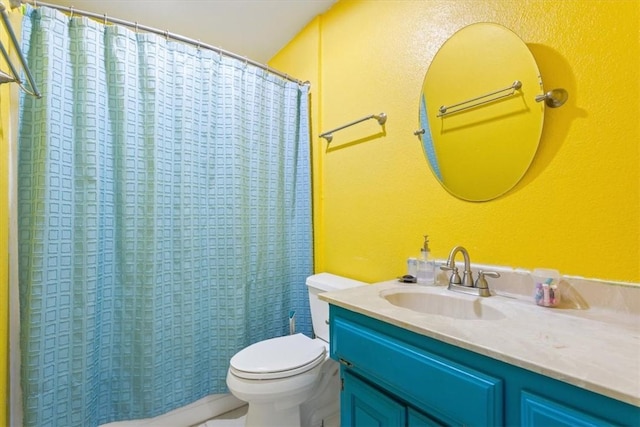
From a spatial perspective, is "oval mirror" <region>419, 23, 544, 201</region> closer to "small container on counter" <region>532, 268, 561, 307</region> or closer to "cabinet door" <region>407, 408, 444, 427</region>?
"small container on counter" <region>532, 268, 561, 307</region>

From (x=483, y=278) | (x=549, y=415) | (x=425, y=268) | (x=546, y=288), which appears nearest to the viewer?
(x=549, y=415)

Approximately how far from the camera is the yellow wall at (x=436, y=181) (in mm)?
798

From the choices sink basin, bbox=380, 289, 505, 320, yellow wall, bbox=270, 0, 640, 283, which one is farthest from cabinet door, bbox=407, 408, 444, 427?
yellow wall, bbox=270, 0, 640, 283

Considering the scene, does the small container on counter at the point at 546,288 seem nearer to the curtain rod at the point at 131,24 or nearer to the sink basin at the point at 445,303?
the sink basin at the point at 445,303

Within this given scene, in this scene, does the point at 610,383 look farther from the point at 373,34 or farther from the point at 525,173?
the point at 373,34

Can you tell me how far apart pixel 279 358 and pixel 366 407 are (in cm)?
→ 50

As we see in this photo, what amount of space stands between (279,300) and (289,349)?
483mm

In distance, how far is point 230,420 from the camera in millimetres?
1570

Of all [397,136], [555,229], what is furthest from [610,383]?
[397,136]

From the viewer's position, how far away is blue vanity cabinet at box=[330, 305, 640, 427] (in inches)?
20.1

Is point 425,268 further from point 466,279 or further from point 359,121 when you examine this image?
point 359,121

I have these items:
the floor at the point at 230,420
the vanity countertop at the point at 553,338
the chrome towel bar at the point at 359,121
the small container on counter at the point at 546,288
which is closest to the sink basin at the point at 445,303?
the vanity countertop at the point at 553,338

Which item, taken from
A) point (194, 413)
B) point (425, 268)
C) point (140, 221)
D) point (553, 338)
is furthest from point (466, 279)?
point (194, 413)

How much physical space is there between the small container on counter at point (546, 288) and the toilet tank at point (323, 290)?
0.77 metres
